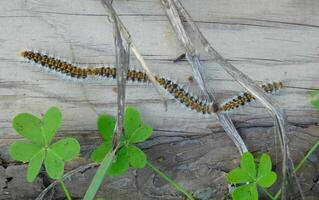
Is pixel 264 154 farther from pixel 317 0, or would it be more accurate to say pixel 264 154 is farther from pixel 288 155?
pixel 317 0

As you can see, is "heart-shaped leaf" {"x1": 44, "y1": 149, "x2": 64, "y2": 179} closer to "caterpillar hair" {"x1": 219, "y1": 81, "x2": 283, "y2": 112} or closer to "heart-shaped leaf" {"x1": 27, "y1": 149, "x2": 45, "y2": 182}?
"heart-shaped leaf" {"x1": 27, "y1": 149, "x2": 45, "y2": 182}

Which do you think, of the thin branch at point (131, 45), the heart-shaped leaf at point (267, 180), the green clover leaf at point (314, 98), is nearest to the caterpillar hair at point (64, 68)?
the thin branch at point (131, 45)

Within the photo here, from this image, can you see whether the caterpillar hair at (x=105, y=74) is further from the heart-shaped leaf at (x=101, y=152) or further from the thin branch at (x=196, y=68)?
the heart-shaped leaf at (x=101, y=152)

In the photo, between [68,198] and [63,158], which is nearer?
[63,158]

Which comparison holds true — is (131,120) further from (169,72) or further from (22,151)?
(22,151)

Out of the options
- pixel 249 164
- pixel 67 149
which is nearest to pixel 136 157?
pixel 67 149

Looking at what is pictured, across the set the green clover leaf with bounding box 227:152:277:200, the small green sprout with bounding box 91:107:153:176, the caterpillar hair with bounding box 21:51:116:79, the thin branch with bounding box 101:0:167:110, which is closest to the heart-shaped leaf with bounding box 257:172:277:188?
the green clover leaf with bounding box 227:152:277:200

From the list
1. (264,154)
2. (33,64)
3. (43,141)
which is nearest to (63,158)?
(43,141)
